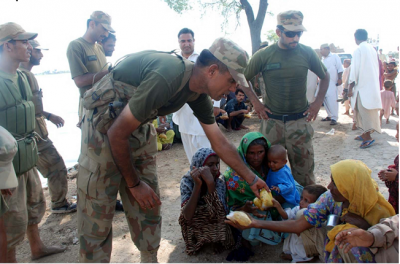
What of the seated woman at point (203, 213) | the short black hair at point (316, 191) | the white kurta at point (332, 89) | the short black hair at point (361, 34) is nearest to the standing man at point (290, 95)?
the short black hair at point (316, 191)

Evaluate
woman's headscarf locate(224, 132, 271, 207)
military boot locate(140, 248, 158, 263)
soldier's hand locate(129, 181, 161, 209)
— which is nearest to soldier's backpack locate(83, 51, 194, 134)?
soldier's hand locate(129, 181, 161, 209)

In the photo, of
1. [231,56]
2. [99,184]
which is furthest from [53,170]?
[231,56]

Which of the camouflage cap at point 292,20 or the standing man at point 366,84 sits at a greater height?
the camouflage cap at point 292,20

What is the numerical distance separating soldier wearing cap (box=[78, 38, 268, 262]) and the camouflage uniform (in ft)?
5.84

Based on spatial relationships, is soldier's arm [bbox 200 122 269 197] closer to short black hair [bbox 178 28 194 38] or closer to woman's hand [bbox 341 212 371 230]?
woman's hand [bbox 341 212 371 230]

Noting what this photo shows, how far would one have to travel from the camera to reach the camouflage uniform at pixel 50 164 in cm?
370

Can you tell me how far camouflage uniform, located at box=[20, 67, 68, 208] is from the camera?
370cm

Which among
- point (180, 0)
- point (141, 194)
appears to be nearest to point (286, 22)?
point (141, 194)

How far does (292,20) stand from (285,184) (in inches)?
65.9

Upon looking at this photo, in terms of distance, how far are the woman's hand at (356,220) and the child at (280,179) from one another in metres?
0.76

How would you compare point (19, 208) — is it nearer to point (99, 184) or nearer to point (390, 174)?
point (99, 184)

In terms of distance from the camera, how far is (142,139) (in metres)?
2.29

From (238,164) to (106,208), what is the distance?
1.00 metres

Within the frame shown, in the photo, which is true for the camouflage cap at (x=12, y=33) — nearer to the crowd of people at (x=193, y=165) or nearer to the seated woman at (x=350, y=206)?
the crowd of people at (x=193, y=165)
